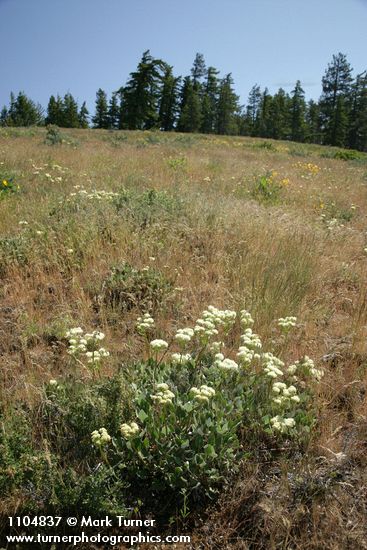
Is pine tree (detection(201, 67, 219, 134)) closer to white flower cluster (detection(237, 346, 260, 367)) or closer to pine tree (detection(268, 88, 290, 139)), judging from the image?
pine tree (detection(268, 88, 290, 139))

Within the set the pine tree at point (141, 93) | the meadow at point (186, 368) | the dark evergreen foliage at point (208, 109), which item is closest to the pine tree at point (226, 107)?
the dark evergreen foliage at point (208, 109)

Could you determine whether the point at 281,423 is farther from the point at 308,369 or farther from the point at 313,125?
the point at 313,125

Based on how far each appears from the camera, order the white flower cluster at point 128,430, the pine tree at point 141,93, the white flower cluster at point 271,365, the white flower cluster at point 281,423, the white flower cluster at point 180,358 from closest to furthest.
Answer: the white flower cluster at point 128,430, the white flower cluster at point 281,423, the white flower cluster at point 271,365, the white flower cluster at point 180,358, the pine tree at point 141,93

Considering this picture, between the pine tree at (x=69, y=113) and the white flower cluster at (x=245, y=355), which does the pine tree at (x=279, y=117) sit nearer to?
the pine tree at (x=69, y=113)

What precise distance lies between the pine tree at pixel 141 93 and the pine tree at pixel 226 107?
16.1m

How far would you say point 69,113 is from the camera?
2480 inches

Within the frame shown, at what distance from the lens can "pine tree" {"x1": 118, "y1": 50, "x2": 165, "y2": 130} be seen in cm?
4769

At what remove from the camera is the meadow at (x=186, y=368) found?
2045 millimetres

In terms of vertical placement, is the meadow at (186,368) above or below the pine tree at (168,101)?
below

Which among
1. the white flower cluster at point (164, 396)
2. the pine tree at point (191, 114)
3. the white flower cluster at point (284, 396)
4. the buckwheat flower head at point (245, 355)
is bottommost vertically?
the white flower cluster at point (284, 396)

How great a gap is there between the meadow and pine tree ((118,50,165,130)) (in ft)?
153

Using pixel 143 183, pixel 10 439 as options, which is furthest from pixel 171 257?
pixel 143 183

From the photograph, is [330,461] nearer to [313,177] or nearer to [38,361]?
[38,361]

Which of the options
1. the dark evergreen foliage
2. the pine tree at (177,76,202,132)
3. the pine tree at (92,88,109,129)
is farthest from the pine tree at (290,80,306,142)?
the pine tree at (92,88,109,129)
